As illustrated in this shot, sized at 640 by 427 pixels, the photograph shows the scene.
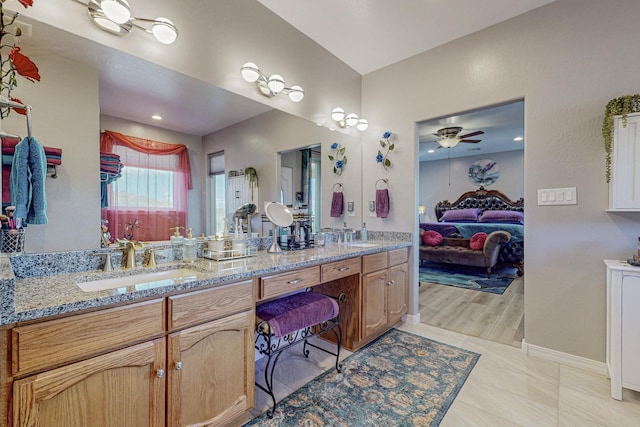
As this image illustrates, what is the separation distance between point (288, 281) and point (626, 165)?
2230 millimetres

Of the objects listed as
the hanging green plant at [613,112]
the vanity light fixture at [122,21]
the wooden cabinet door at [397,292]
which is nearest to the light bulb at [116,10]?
the vanity light fixture at [122,21]

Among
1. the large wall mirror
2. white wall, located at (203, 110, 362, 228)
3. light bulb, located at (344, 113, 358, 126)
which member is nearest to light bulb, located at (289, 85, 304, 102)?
white wall, located at (203, 110, 362, 228)

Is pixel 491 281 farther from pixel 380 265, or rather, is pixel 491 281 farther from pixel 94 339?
pixel 94 339

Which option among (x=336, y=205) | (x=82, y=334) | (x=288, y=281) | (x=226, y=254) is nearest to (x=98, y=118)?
(x=226, y=254)

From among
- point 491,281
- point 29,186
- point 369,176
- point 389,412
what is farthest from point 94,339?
point 491,281

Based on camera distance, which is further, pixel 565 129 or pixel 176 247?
pixel 565 129

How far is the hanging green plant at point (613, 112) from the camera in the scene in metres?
1.77

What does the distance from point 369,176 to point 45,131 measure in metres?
2.59

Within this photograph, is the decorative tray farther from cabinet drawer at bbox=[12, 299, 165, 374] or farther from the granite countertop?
cabinet drawer at bbox=[12, 299, 165, 374]

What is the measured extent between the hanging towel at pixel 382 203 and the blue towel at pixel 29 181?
254 cm

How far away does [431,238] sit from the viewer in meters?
5.46

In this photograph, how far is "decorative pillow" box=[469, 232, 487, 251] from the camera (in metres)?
4.85

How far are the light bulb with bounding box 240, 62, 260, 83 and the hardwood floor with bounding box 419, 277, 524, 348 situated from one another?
2.75 meters

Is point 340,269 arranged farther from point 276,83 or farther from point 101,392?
point 276,83
